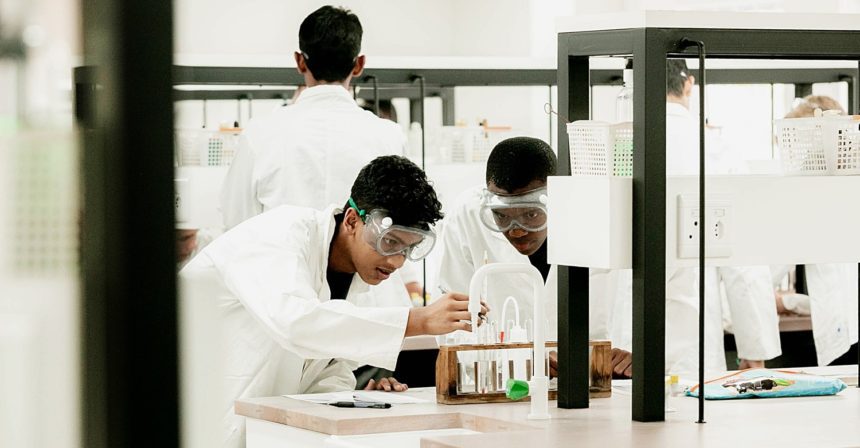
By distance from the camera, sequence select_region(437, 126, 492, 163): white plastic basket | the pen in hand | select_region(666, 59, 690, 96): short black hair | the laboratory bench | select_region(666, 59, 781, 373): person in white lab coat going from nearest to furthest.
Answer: the laboratory bench < the pen in hand < select_region(666, 59, 781, 373): person in white lab coat < select_region(666, 59, 690, 96): short black hair < select_region(437, 126, 492, 163): white plastic basket

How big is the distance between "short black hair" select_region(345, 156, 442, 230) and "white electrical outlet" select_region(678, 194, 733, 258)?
0.77 metres

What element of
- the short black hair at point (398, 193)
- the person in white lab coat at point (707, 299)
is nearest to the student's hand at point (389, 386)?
the short black hair at point (398, 193)

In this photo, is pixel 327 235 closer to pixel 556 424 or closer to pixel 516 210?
pixel 516 210

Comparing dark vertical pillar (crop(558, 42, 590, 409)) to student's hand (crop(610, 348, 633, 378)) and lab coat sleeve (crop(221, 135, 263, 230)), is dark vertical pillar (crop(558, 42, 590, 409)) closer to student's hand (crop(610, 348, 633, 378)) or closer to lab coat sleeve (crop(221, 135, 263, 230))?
student's hand (crop(610, 348, 633, 378))

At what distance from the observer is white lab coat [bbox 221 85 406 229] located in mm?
3824

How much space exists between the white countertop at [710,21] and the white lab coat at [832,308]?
8.20 ft

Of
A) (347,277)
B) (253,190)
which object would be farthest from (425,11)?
(347,277)

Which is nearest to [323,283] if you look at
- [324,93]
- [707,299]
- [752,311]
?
[324,93]

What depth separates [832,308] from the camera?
486 centimetres

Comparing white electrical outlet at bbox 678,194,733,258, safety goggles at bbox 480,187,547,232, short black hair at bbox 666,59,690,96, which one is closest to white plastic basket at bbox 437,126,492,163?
short black hair at bbox 666,59,690,96

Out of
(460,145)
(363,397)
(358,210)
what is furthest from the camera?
(460,145)

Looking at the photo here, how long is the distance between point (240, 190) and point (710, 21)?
1921mm

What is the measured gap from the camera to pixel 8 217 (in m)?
0.58

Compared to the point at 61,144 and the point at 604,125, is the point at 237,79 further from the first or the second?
the point at 61,144
